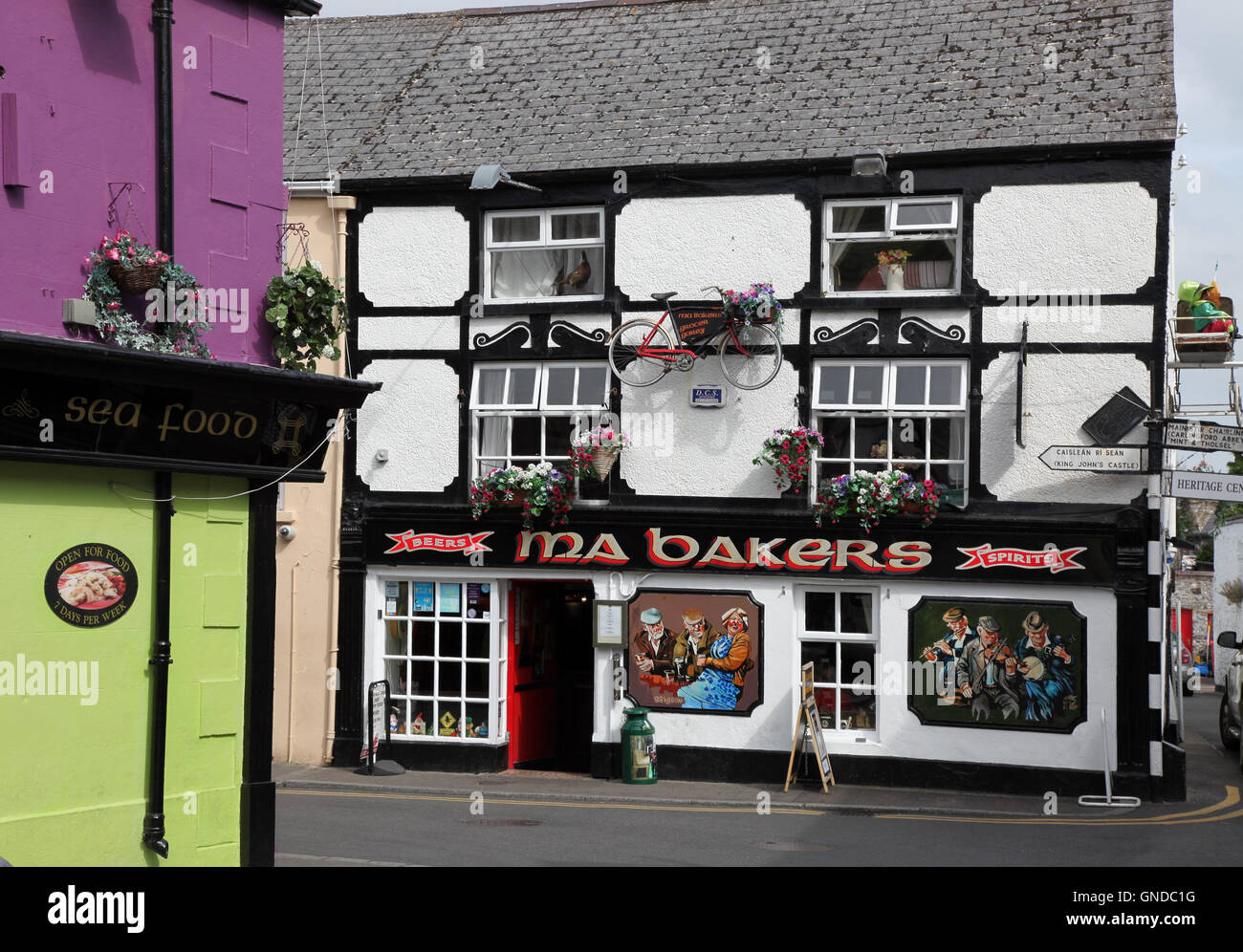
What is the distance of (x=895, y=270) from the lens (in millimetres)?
17562

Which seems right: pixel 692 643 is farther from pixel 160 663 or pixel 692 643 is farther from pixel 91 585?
pixel 91 585

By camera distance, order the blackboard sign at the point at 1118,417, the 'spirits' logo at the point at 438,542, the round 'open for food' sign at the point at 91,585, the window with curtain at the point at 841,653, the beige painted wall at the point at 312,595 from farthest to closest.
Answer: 1. the beige painted wall at the point at 312,595
2. the 'spirits' logo at the point at 438,542
3. the window with curtain at the point at 841,653
4. the blackboard sign at the point at 1118,417
5. the round 'open for food' sign at the point at 91,585

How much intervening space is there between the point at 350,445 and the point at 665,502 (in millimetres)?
4359

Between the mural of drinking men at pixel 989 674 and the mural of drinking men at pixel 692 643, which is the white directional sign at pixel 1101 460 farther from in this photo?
the mural of drinking men at pixel 692 643

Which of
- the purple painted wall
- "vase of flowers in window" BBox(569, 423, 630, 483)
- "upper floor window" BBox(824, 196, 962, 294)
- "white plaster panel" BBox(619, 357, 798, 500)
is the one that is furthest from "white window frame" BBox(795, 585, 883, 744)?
the purple painted wall

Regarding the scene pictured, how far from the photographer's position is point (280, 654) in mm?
19297

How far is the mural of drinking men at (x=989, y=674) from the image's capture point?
1683cm

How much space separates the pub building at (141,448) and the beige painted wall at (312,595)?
7.60 meters

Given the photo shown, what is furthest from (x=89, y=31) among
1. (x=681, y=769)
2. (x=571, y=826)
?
(x=681, y=769)

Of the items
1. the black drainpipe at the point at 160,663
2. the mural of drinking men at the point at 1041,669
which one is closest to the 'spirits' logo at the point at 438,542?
the mural of drinking men at the point at 1041,669

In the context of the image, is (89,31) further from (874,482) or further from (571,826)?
(874,482)

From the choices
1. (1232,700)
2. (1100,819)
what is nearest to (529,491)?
(1100,819)

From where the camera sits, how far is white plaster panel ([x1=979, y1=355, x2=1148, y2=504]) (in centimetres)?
1656

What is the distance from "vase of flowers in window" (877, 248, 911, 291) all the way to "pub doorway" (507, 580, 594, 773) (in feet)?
18.2
